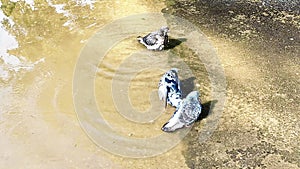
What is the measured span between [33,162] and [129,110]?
1.26 meters

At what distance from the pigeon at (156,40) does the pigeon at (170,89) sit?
853 mm

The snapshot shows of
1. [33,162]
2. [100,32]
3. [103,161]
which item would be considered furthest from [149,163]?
[100,32]

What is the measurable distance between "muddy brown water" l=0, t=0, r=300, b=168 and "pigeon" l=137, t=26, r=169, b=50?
0.23 metres

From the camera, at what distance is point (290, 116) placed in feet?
15.4

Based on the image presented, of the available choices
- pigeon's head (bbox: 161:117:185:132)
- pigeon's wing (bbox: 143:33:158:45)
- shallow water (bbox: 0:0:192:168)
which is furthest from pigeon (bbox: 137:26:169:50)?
pigeon's head (bbox: 161:117:185:132)

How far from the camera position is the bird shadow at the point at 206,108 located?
15.3 ft

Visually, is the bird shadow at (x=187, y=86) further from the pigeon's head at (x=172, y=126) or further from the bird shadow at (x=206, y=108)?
the pigeon's head at (x=172, y=126)

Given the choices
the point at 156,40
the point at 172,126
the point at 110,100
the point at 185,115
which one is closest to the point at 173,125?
the point at 172,126

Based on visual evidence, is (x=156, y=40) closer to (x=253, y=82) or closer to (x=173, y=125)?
(x=253, y=82)

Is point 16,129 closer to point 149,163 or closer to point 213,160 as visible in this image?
point 149,163

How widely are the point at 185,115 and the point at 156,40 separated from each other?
1.63 m

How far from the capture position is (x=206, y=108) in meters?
4.78

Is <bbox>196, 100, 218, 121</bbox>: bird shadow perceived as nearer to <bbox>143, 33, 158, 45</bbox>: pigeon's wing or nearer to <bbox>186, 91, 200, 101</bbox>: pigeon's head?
<bbox>186, 91, 200, 101</bbox>: pigeon's head

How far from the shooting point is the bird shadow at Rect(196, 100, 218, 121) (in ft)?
15.3
